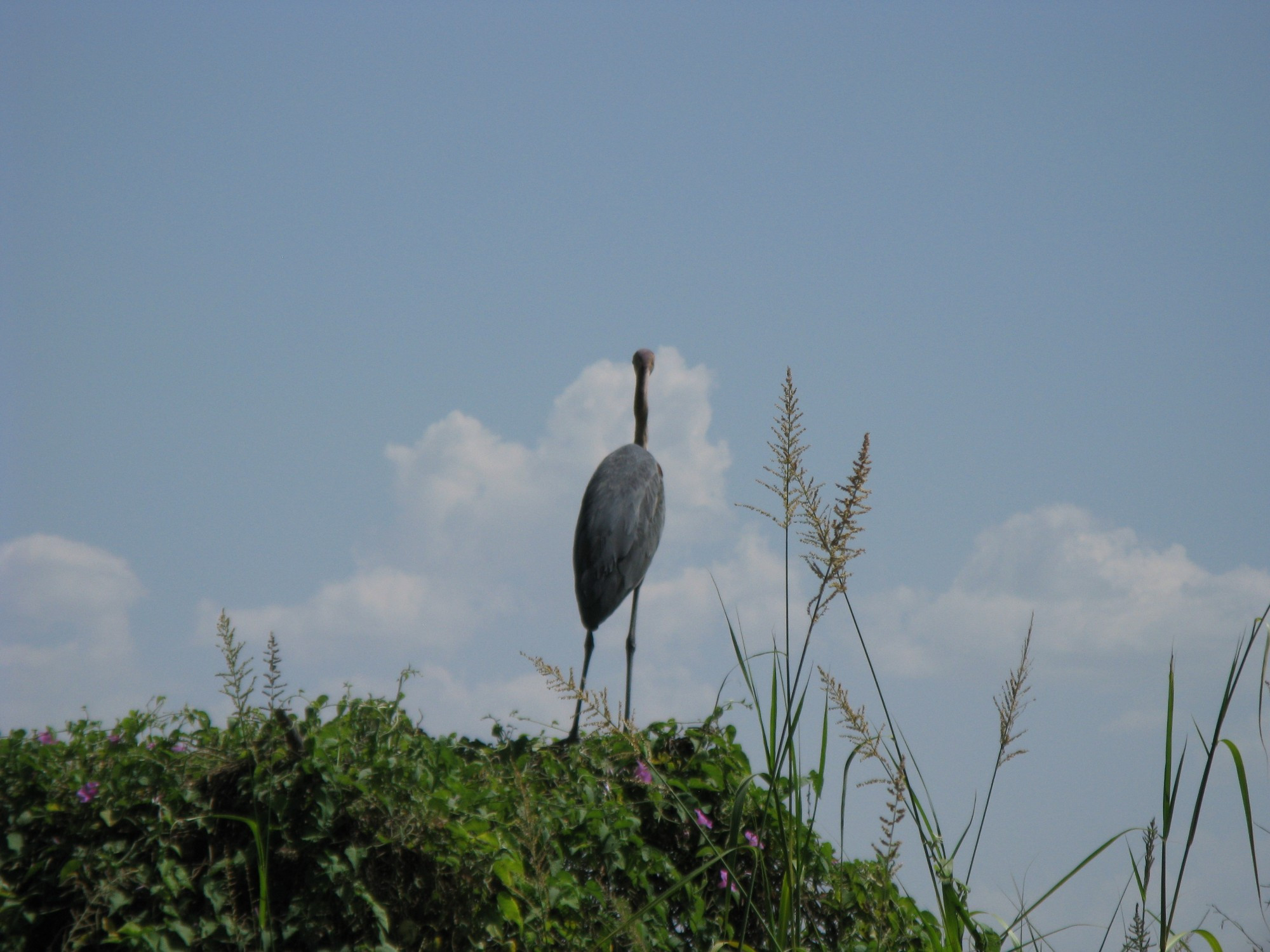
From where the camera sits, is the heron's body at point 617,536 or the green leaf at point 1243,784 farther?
the heron's body at point 617,536

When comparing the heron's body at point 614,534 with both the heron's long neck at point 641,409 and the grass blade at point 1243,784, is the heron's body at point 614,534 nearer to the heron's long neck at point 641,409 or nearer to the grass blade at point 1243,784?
the heron's long neck at point 641,409

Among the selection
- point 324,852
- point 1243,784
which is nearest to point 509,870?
point 324,852

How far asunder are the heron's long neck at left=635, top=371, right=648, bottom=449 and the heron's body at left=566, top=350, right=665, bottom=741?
991 millimetres

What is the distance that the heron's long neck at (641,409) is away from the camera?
8570 mm

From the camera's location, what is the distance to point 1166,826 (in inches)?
98.0

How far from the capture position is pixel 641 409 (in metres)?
8.61

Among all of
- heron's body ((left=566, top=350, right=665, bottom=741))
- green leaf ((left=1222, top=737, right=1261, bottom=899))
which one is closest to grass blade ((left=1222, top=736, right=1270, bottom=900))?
green leaf ((left=1222, top=737, right=1261, bottom=899))

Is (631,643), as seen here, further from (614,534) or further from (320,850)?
(320,850)

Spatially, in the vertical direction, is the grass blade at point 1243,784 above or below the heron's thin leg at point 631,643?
below

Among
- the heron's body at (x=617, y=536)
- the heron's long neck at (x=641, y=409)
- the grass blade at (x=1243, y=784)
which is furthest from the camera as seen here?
the heron's long neck at (x=641, y=409)

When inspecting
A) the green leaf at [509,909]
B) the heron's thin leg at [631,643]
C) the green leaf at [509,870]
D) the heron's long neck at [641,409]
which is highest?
the heron's long neck at [641,409]

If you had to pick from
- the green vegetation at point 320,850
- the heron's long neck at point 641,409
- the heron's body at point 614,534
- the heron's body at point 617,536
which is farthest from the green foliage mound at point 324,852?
the heron's long neck at point 641,409

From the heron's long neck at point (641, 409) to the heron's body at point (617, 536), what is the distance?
99 centimetres

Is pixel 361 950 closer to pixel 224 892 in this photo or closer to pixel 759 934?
pixel 224 892
